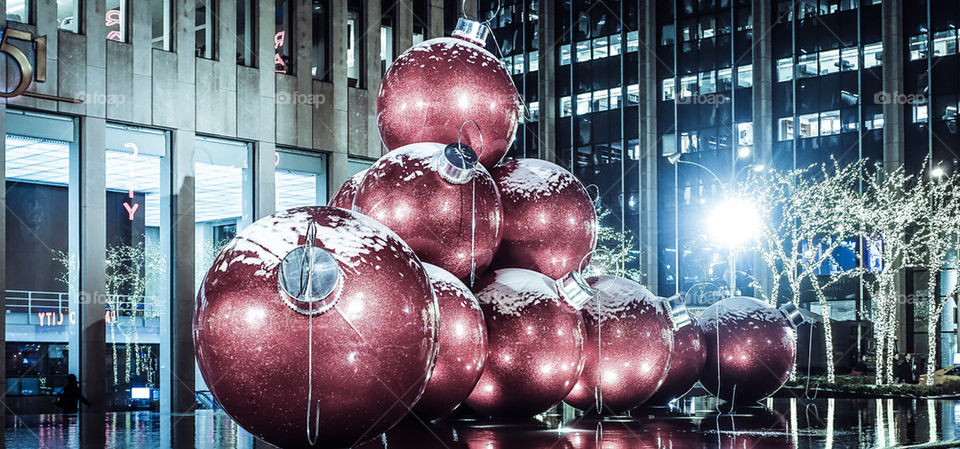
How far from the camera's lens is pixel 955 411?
9.47m

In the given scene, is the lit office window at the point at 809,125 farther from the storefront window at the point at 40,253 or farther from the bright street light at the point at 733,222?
the storefront window at the point at 40,253

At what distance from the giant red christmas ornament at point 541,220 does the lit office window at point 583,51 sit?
1912 inches

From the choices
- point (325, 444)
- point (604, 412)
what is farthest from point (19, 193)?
point (325, 444)

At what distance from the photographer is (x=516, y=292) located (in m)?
6.83

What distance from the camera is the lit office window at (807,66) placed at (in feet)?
151

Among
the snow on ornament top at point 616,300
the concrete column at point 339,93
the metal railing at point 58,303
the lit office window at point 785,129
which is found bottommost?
the metal railing at point 58,303

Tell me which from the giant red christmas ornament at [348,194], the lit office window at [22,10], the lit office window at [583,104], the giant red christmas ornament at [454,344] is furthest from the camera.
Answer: the lit office window at [583,104]

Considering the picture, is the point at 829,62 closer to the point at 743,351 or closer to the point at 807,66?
the point at 807,66

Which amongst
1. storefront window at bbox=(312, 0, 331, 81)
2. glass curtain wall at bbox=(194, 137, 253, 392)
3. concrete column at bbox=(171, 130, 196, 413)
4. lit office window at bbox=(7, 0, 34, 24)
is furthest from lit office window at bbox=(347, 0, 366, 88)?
lit office window at bbox=(7, 0, 34, 24)

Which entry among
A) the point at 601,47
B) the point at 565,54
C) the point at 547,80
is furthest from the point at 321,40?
the point at 565,54

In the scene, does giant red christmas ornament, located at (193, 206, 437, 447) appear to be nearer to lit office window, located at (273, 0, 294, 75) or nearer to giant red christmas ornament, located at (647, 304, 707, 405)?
giant red christmas ornament, located at (647, 304, 707, 405)

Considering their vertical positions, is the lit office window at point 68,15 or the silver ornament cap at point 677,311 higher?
the lit office window at point 68,15

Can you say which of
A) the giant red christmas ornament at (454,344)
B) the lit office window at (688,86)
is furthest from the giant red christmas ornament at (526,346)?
the lit office window at (688,86)

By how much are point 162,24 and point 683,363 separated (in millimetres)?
14067
